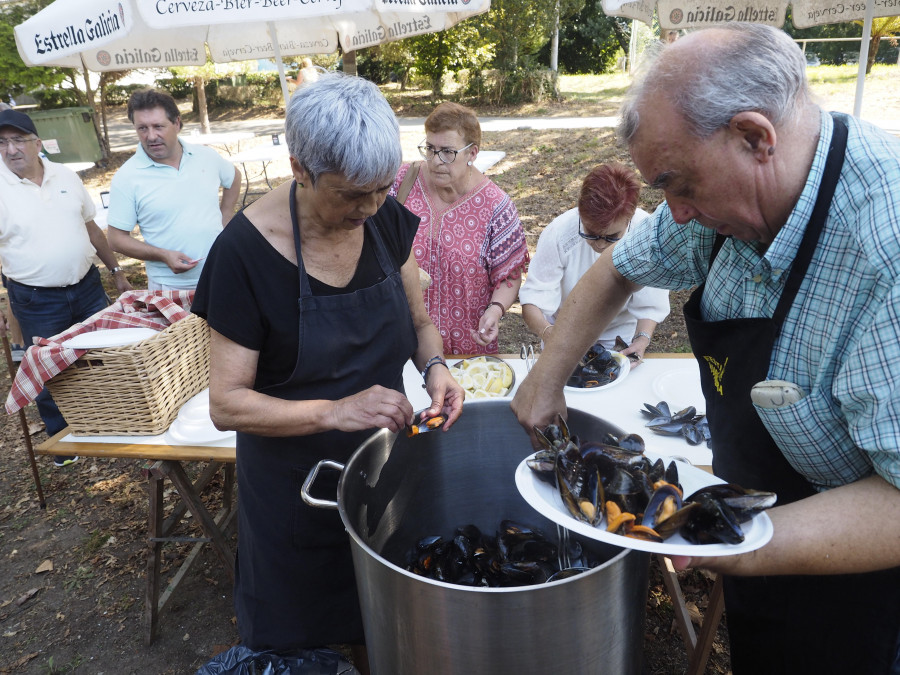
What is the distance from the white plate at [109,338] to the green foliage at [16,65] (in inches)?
543

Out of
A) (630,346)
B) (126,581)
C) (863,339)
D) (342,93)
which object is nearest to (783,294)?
(863,339)

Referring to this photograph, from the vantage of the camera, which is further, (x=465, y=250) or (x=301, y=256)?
(x=465, y=250)

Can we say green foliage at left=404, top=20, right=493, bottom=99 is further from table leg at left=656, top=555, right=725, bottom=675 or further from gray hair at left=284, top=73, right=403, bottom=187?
gray hair at left=284, top=73, right=403, bottom=187

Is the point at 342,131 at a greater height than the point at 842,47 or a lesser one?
lesser

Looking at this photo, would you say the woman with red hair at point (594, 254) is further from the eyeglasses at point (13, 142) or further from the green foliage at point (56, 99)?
the green foliage at point (56, 99)

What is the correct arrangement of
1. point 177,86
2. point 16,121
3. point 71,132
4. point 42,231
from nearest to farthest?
point 16,121
point 42,231
point 71,132
point 177,86

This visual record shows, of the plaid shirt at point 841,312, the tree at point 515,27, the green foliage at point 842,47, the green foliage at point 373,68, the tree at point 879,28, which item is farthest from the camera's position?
the green foliage at point 373,68

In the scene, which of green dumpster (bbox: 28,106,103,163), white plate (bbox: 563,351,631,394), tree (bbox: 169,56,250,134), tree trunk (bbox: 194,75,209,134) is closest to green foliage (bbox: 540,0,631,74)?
tree (bbox: 169,56,250,134)

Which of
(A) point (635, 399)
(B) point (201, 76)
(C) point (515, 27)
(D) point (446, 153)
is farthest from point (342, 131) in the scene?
(C) point (515, 27)

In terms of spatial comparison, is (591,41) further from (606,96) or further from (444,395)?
(444,395)

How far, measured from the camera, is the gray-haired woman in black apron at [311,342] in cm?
157

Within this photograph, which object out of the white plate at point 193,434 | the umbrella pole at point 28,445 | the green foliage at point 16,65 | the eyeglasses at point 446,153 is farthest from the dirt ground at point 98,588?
the green foliage at point 16,65

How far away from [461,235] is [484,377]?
99 centimetres

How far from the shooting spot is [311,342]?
176cm
